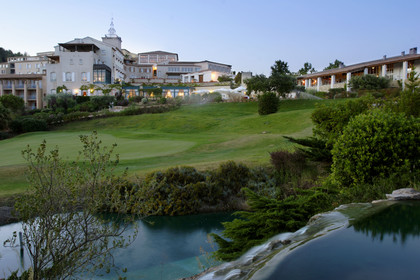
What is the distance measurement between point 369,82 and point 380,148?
41.4m

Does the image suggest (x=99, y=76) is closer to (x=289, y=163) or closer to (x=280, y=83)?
(x=280, y=83)

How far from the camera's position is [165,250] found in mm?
10930

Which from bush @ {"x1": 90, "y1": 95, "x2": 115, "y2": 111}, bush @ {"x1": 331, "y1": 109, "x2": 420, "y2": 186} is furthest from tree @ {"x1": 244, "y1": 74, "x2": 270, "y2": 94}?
bush @ {"x1": 331, "y1": 109, "x2": 420, "y2": 186}

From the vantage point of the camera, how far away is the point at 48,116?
149ft

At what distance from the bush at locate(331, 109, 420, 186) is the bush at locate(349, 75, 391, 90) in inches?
1575

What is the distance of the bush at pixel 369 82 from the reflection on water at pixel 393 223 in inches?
1734

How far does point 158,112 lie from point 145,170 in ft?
110

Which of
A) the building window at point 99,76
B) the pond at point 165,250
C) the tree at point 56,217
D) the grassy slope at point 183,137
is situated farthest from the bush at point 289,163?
the building window at point 99,76

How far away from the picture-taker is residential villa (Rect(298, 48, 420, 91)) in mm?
48312

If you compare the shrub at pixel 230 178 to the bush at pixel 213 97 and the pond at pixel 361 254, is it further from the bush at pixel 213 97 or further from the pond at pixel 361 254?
the bush at pixel 213 97

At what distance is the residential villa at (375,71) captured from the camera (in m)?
48.3

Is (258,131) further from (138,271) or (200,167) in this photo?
(138,271)

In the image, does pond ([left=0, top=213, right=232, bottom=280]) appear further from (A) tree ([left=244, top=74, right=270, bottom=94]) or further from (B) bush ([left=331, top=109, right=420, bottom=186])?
(A) tree ([left=244, top=74, right=270, bottom=94])

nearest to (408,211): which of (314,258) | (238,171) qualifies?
(314,258)
